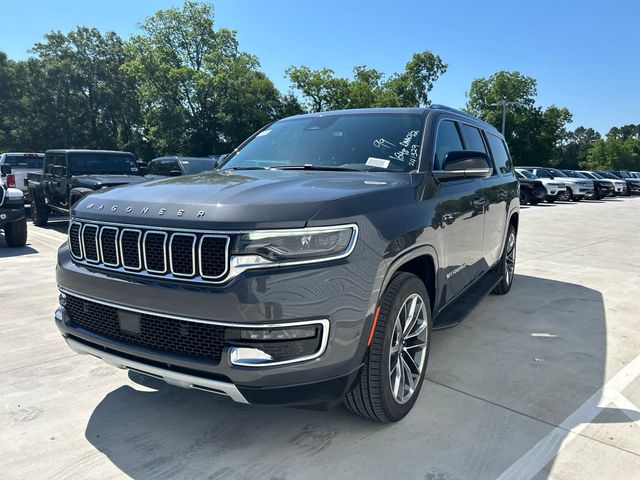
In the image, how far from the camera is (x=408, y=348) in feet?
10.1

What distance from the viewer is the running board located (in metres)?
3.62

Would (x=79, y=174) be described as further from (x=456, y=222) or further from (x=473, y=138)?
(x=456, y=222)

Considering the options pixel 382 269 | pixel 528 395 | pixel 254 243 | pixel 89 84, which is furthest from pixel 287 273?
pixel 89 84

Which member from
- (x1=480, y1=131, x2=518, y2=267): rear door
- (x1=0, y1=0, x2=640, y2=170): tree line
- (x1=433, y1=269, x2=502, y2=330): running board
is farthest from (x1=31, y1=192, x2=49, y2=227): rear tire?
(x1=0, y1=0, x2=640, y2=170): tree line

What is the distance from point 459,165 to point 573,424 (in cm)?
179

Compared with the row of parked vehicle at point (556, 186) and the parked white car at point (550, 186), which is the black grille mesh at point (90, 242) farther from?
the parked white car at point (550, 186)

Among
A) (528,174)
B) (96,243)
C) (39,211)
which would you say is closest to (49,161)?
(39,211)

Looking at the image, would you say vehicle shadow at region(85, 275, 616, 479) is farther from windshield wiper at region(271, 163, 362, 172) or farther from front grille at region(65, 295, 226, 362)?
windshield wiper at region(271, 163, 362, 172)

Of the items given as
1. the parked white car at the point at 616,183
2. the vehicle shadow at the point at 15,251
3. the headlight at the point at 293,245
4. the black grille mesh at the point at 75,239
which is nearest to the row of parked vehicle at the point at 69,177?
the vehicle shadow at the point at 15,251

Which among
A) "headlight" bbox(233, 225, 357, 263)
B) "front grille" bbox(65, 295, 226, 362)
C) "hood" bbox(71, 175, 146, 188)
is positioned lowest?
"front grille" bbox(65, 295, 226, 362)

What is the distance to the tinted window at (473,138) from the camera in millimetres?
4488

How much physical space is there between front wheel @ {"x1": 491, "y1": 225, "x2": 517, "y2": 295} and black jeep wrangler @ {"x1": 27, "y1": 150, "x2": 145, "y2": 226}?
7.48m

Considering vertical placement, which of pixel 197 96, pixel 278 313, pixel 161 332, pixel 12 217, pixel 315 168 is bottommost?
pixel 12 217

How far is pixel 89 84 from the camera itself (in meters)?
45.8
